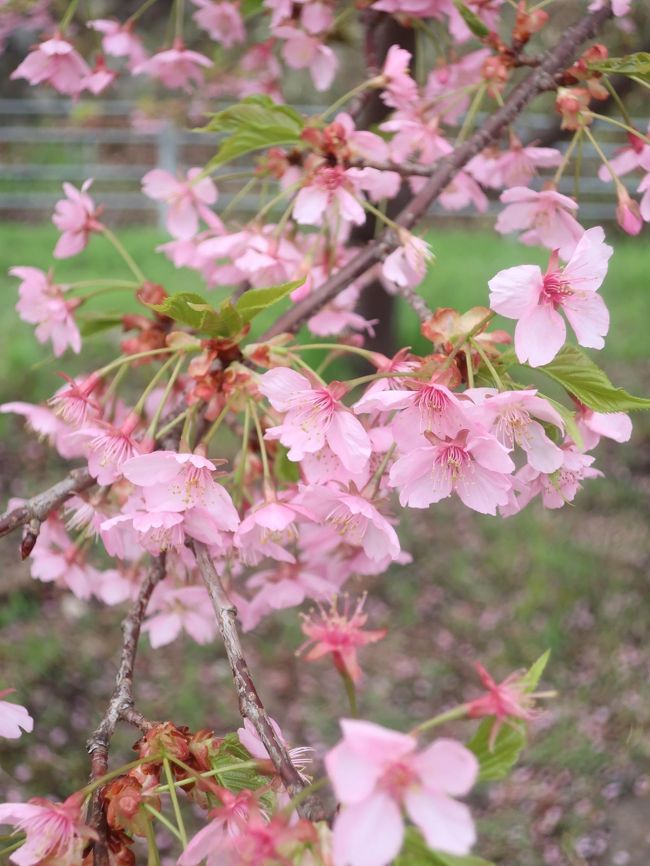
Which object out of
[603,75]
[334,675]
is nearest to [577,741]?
[334,675]

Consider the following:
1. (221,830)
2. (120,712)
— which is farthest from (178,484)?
(221,830)

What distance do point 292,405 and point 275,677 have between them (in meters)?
2.14

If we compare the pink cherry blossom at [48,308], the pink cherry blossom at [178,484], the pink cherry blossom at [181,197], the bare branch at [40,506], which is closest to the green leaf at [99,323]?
the pink cherry blossom at [48,308]

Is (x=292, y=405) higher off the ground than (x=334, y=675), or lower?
higher

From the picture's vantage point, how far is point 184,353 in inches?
38.0

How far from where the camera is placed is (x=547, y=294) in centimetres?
83

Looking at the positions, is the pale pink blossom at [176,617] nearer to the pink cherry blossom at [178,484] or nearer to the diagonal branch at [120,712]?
the diagonal branch at [120,712]

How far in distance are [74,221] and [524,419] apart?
812 mm

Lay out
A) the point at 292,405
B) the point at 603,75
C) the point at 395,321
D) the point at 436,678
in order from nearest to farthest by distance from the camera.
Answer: the point at 292,405, the point at 603,75, the point at 436,678, the point at 395,321

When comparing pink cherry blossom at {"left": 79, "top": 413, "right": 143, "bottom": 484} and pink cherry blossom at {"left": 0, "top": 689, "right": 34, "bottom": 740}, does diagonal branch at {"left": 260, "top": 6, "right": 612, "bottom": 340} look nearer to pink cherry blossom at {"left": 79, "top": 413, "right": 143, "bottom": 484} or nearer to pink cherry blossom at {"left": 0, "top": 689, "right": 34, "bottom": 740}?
pink cherry blossom at {"left": 79, "top": 413, "right": 143, "bottom": 484}

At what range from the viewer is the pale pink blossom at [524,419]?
2.49 ft

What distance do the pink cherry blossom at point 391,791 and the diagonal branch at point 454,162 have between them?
641mm

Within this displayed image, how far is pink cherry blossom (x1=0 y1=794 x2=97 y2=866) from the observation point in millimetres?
694

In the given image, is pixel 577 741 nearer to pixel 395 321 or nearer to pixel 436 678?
pixel 436 678
